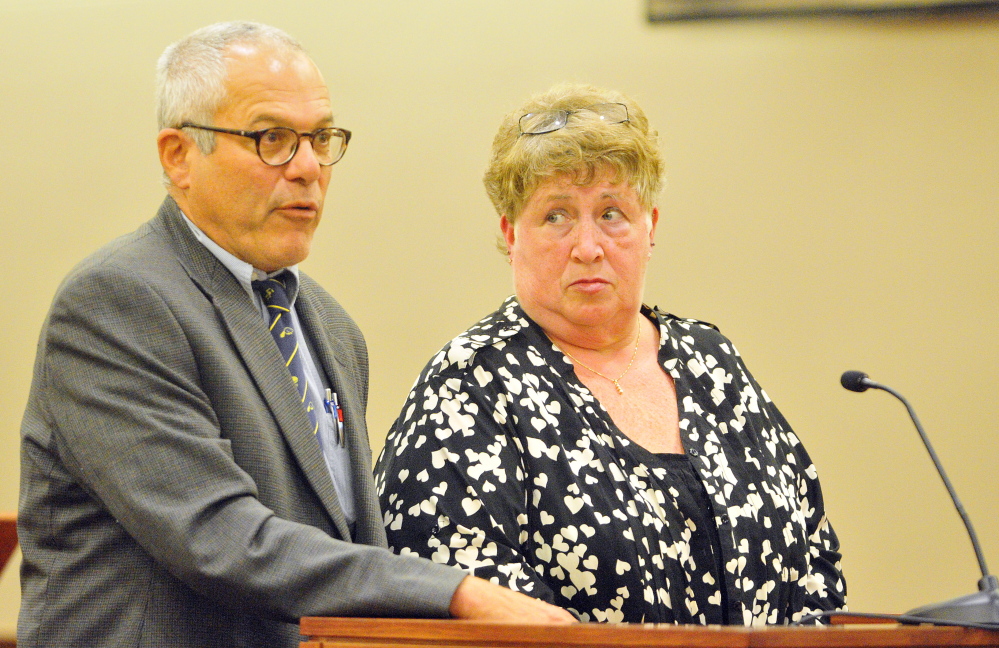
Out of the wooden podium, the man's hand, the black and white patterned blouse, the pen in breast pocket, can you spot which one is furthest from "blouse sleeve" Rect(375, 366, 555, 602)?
the wooden podium

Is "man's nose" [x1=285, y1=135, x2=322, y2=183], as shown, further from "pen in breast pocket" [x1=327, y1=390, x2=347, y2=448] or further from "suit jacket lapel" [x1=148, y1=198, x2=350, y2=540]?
"pen in breast pocket" [x1=327, y1=390, x2=347, y2=448]

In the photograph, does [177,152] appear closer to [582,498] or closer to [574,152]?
[574,152]

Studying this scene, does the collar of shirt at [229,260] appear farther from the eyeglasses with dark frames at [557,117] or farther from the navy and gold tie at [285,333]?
the eyeglasses with dark frames at [557,117]

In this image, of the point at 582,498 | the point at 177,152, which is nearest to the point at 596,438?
the point at 582,498

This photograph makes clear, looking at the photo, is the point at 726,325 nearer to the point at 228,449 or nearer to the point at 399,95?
the point at 399,95

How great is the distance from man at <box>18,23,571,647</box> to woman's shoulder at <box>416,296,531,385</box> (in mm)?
246

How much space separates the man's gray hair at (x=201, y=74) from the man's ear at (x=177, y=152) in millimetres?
14

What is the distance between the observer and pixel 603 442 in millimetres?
1870

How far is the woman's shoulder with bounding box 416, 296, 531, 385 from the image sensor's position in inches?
74.0

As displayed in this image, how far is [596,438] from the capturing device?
1.87 m

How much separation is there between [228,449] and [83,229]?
8.00 feet

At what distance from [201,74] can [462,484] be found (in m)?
0.78

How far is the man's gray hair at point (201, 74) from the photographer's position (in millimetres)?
1545

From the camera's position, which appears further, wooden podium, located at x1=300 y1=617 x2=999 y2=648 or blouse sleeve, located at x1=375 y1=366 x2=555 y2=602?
blouse sleeve, located at x1=375 y1=366 x2=555 y2=602
